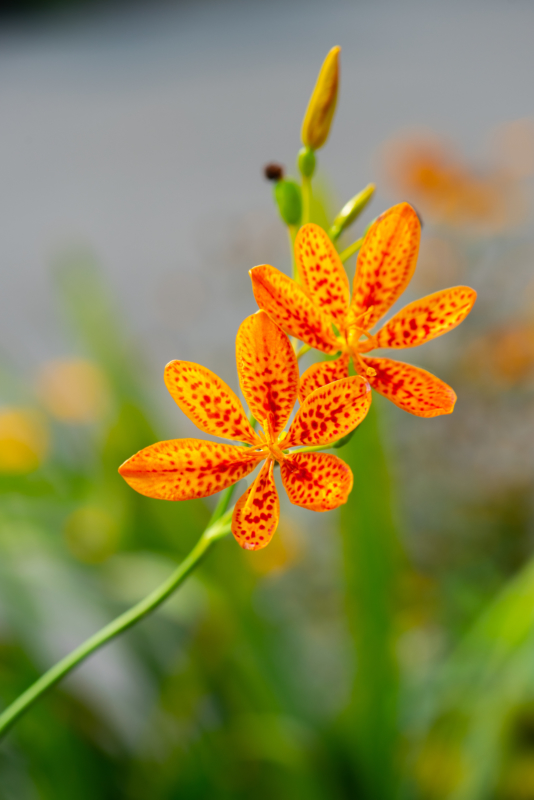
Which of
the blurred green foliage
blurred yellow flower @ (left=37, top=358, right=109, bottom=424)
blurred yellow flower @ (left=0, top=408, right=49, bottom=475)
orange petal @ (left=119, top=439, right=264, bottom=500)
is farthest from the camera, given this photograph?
blurred yellow flower @ (left=37, top=358, right=109, bottom=424)

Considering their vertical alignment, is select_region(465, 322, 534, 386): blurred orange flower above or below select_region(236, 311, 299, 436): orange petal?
below

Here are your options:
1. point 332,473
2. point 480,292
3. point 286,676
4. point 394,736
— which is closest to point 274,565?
point 286,676

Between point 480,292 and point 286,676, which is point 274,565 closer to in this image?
point 286,676

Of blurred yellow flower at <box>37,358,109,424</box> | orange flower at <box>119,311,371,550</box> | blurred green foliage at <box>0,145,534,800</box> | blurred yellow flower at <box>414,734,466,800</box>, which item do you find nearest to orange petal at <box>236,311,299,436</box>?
orange flower at <box>119,311,371,550</box>

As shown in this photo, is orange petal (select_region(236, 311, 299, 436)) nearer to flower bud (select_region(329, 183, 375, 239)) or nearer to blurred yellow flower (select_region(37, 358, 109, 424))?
flower bud (select_region(329, 183, 375, 239))

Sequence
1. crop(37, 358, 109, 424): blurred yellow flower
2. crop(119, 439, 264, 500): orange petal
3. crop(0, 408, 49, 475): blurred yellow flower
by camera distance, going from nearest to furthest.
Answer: crop(119, 439, 264, 500): orange petal < crop(0, 408, 49, 475): blurred yellow flower < crop(37, 358, 109, 424): blurred yellow flower

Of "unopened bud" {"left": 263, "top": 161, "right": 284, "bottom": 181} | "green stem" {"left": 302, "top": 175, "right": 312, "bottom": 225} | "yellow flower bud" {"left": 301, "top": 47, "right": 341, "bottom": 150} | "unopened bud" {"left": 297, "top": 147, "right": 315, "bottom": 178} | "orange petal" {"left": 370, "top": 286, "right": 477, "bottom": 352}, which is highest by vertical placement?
"yellow flower bud" {"left": 301, "top": 47, "right": 341, "bottom": 150}

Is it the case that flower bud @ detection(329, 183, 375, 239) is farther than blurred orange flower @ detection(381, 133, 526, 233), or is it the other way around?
blurred orange flower @ detection(381, 133, 526, 233)
